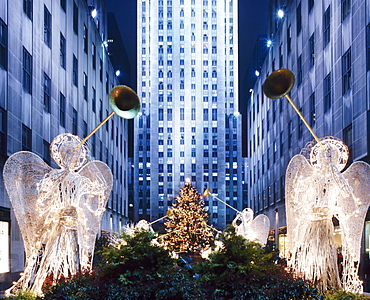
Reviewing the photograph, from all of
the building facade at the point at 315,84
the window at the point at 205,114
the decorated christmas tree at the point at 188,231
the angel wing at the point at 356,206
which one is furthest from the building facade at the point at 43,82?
the window at the point at 205,114

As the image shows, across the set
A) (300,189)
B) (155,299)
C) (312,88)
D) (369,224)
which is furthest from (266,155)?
(155,299)

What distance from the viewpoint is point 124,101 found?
507 inches

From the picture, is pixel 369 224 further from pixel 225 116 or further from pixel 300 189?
pixel 225 116

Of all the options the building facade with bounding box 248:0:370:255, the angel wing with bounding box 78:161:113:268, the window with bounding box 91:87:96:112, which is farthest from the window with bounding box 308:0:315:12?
the angel wing with bounding box 78:161:113:268

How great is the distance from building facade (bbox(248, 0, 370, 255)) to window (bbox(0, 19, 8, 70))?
15441 millimetres

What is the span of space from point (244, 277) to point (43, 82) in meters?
18.7

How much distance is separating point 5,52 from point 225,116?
9182cm

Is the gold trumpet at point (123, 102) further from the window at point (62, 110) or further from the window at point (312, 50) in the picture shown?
the window at point (312, 50)

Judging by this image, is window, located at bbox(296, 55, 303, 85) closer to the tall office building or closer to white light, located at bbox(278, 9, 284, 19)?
white light, located at bbox(278, 9, 284, 19)

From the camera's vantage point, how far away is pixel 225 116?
4343 inches

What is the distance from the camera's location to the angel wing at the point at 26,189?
40.1 ft

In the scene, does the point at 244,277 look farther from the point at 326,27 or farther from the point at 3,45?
the point at 326,27

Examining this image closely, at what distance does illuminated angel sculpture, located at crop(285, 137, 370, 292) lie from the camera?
39.5 feet

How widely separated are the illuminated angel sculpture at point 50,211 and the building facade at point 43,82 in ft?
26.4
